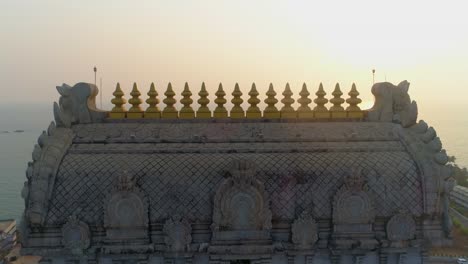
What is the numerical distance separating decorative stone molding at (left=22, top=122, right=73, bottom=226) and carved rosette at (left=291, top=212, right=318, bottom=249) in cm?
655

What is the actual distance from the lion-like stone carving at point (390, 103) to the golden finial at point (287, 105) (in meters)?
2.47

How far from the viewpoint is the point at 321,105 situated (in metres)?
13.2

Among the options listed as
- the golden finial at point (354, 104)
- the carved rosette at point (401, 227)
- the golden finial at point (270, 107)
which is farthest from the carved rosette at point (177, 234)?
the golden finial at point (354, 104)

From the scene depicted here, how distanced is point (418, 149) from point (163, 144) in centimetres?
741

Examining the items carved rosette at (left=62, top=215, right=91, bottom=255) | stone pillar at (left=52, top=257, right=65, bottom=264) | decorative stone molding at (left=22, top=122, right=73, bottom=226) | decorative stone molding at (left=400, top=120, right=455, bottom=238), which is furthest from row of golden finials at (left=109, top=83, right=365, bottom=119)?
stone pillar at (left=52, top=257, right=65, bottom=264)

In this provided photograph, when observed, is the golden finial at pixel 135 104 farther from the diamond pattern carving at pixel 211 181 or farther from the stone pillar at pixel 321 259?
the stone pillar at pixel 321 259

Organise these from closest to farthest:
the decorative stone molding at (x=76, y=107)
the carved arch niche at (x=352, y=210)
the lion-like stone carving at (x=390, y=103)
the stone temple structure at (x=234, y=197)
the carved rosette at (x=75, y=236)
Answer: the carved rosette at (x=75, y=236), the stone temple structure at (x=234, y=197), the carved arch niche at (x=352, y=210), the decorative stone molding at (x=76, y=107), the lion-like stone carving at (x=390, y=103)

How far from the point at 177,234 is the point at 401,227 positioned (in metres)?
5.95

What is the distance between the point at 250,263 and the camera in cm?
1078

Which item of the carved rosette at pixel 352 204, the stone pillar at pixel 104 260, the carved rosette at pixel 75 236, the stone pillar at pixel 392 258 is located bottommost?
the stone pillar at pixel 392 258

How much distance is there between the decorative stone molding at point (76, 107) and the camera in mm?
12461

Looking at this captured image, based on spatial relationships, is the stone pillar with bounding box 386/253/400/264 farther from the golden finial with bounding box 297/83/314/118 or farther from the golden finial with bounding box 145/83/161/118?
the golden finial with bounding box 145/83/161/118

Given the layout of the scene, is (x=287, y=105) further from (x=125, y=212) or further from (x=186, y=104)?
(x=125, y=212)

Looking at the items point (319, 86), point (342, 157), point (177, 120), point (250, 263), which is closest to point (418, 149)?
point (342, 157)
